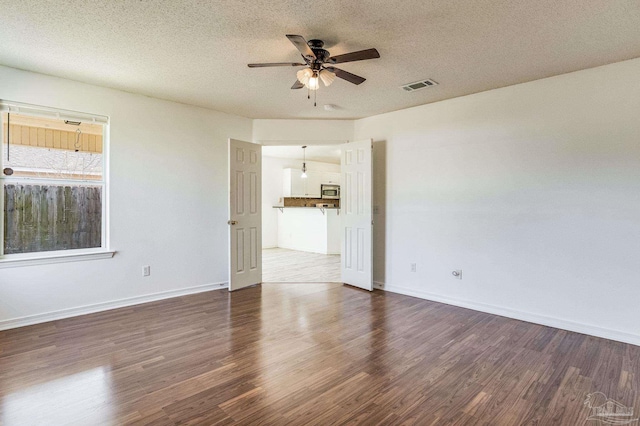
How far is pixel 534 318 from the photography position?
339 cm

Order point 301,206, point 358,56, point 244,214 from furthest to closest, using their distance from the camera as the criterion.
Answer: point 301,206, point 244,214, point 358,56

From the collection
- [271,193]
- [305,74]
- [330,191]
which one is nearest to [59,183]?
[305,74]

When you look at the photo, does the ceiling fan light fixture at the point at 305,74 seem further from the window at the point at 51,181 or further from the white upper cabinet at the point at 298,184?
the white upper cabinet at the point at 298,184

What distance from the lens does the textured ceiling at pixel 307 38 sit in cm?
217

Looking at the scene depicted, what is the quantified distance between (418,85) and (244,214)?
2851mm

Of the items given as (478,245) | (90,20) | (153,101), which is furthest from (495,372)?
(153,101)

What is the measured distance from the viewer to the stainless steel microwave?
9.80 m

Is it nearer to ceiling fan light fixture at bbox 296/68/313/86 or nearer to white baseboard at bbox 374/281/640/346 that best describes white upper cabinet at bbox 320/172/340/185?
white baseboard at bbox 374/281/640/346

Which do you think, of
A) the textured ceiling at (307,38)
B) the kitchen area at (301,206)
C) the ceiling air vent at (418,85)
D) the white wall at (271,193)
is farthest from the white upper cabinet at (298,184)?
the ceiling air vent at (418,85)

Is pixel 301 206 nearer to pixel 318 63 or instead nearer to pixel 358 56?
pixel 318 63

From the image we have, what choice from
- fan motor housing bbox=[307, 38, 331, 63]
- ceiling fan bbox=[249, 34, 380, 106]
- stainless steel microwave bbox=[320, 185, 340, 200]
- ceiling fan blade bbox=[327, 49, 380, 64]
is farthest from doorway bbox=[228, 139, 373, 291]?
stainless steel microwave bbox=[320, 185, 340, 200]

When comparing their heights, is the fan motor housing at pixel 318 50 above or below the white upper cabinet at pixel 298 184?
above

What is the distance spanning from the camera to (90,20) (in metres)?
2.32

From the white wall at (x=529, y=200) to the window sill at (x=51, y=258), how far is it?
143 inches
